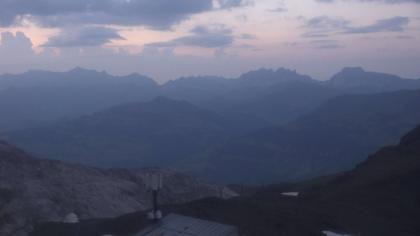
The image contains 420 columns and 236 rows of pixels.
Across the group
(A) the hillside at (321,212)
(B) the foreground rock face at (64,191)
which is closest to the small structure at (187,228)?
(A) the hillside at (321,212)

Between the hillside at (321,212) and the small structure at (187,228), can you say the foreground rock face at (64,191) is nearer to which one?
the hillside at (321,212)

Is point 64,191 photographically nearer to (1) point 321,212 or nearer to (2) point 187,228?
(1) point 321,212

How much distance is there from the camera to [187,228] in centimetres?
2605

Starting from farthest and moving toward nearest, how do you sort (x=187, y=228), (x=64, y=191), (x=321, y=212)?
(x=64, y=191) < (x=321, y=212) < (x=187, y=228)

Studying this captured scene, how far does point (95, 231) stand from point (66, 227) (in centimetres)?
322

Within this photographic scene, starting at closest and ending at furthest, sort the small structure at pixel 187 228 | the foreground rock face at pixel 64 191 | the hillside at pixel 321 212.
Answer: the small structure at pixel 187 228
the hillside at pixel 321 212
the foreground rock face at pixel 64 191

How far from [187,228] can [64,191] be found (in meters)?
30.7

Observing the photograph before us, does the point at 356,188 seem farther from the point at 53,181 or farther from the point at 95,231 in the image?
the point at 53,181

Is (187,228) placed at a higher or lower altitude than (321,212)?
higher

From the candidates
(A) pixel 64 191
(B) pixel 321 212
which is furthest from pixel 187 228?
(A) pixel 64 191

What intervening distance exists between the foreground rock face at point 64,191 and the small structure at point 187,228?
17747mm

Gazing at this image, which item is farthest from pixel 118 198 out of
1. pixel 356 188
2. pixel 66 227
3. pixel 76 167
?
pixel 356 188

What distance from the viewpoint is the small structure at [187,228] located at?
83.6ft

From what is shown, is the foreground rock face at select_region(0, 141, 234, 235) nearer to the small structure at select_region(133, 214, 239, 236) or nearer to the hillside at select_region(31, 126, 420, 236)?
the hillside at select_region(31, 126, 420, 236)
